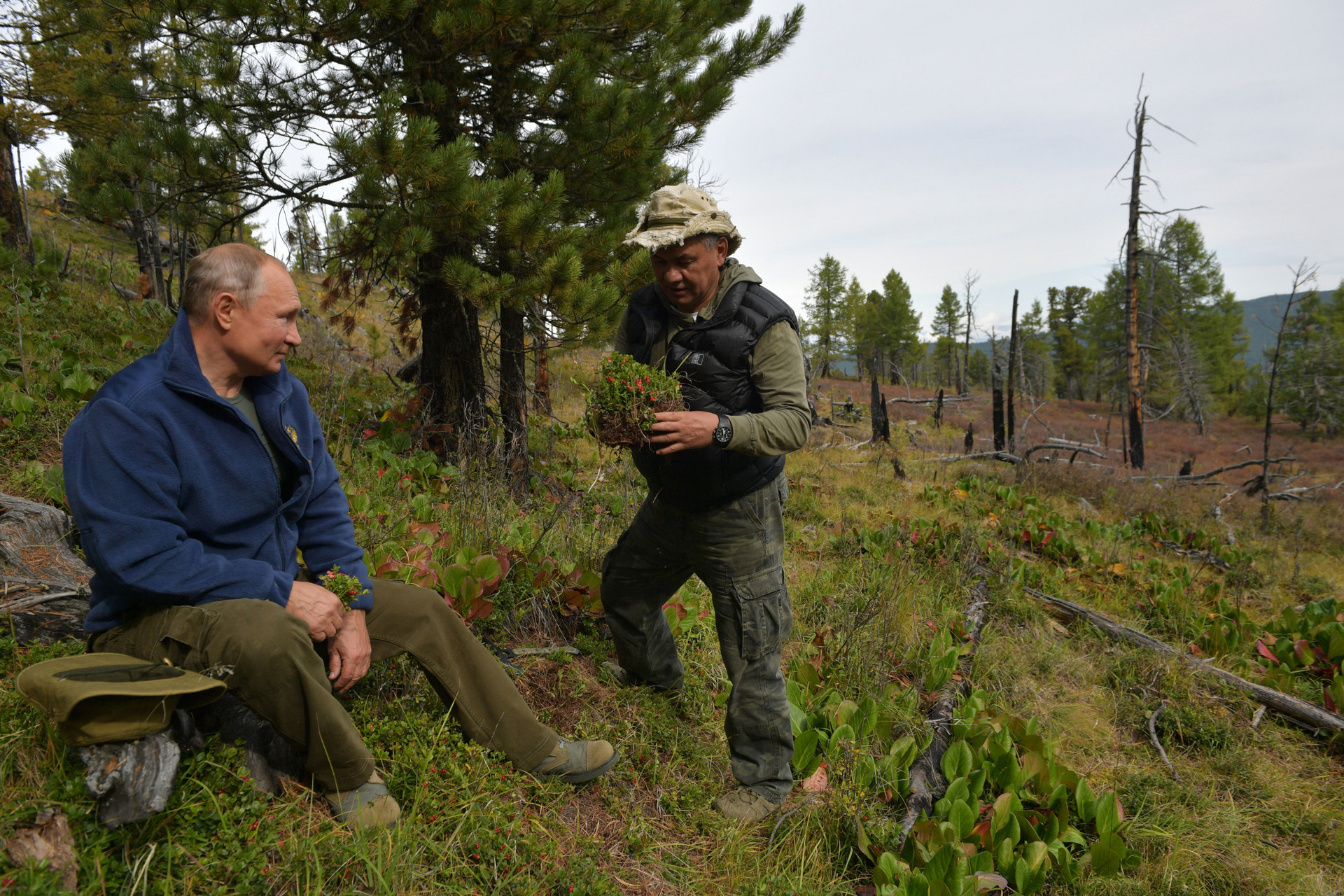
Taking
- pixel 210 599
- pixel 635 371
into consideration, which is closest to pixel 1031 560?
pixel 635 371

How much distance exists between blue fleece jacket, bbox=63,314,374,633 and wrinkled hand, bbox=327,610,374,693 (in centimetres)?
8

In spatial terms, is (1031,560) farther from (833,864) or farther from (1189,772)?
(833,864)

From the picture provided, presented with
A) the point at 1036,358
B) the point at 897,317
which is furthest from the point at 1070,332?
the point at 897,317

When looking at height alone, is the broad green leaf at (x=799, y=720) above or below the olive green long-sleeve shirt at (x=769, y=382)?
below

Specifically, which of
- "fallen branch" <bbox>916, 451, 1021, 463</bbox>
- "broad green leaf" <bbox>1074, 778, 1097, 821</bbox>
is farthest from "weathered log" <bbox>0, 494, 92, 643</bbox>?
"fallen branch" <bbox>916, 451, 1021, 463</bbox>

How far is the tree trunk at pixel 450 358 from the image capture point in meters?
6.36

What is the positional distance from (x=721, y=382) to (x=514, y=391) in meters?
4.88

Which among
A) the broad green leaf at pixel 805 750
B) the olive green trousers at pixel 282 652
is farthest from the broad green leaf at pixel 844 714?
the olive green trousers at pixel 282 652

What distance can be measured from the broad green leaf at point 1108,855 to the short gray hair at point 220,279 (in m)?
4.01

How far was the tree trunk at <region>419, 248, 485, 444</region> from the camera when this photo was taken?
20.9 feet

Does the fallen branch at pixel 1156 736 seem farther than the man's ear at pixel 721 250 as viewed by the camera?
Yes

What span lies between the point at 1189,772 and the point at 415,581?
185 inches

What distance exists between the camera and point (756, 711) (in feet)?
8.80

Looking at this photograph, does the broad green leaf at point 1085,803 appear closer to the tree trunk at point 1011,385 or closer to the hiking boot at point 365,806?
the hiking boot at point 365,806
